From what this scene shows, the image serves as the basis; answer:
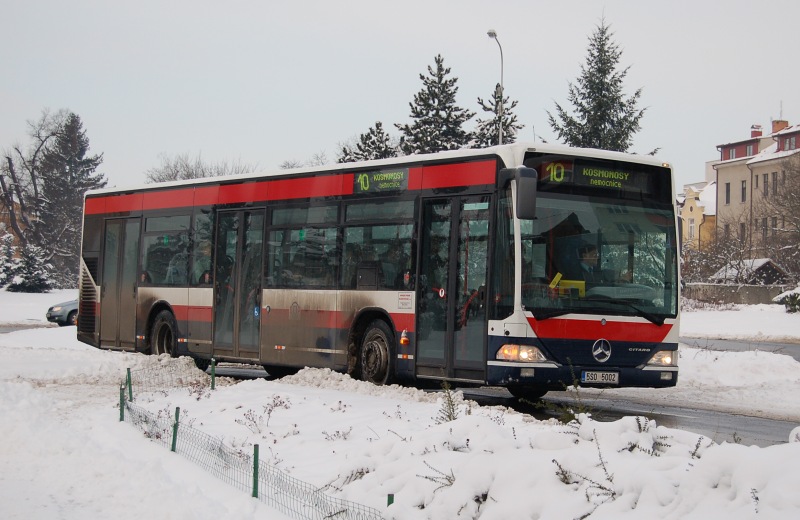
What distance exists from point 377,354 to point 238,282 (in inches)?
163

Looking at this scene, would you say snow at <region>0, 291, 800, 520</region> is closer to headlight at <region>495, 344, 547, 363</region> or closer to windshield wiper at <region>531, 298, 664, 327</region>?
headlight at <region>495, 344, 547, 363</region>

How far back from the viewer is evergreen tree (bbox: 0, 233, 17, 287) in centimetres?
6288

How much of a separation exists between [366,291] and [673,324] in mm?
4488

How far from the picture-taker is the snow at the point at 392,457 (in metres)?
5.83

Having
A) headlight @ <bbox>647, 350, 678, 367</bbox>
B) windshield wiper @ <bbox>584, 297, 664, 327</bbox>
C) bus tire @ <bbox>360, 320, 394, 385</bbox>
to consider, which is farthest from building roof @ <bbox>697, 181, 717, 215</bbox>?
windshield wiper @ <bbox>584, 297, 664, 327</bbox>

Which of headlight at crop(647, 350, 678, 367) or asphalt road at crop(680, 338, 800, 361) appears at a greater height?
headlight at crop(647, 350, 678, 367)

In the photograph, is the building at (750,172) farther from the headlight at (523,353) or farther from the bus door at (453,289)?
the headlight at (523,353)

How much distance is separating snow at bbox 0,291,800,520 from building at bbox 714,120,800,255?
65.1m

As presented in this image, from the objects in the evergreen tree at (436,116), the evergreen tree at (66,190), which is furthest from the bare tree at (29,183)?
the evergreen tree at (436,116)

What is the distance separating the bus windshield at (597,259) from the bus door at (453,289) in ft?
2.49

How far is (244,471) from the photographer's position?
985 cm

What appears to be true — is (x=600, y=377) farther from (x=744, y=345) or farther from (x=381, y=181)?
(x=744, y=345)

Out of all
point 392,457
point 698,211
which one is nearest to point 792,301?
point 392,457

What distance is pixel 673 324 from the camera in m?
13.9
